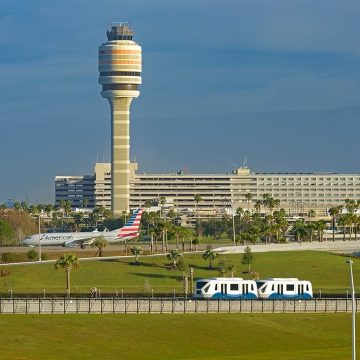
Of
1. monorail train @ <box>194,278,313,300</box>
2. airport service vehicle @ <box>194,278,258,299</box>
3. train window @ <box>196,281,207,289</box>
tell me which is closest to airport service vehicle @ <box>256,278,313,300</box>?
monorail train @ <box>194,278,313,300</box>

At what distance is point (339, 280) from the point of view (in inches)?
7800

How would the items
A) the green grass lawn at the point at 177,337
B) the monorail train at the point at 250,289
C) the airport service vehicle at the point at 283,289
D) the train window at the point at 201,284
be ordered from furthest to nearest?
the airport service vehicle at the point at 283,289 → the train window at the point at 201,284 → the monorail train at the point at 250,289 → the green grass lawn at the point at 177,337

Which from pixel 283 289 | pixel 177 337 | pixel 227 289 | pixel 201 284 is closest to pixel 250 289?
pixel 227 289

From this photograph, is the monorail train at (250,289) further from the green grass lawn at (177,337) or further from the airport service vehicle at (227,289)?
the green grass lawn at (177,337)

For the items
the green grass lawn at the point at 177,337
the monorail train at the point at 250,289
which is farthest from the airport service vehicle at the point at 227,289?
the green grass lawn at the point at 177,337

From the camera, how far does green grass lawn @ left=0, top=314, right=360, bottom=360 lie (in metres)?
106

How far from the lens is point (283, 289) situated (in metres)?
152

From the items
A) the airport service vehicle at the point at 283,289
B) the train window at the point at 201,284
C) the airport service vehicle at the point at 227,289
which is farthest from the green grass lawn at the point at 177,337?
the train window at the point at 201,284

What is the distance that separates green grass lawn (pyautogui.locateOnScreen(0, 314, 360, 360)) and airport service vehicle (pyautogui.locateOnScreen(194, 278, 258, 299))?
1915cm

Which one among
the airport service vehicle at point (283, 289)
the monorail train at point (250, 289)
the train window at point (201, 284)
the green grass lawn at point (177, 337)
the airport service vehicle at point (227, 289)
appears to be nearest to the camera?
the green grass lawn at point (177, 337)

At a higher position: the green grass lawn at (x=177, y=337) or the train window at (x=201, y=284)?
the train window at (x=201, y=284)

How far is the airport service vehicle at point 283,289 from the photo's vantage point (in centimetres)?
15100

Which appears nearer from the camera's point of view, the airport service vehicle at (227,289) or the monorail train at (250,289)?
the airport service vehicle at (227,289)

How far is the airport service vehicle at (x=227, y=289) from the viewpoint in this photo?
488 feet
